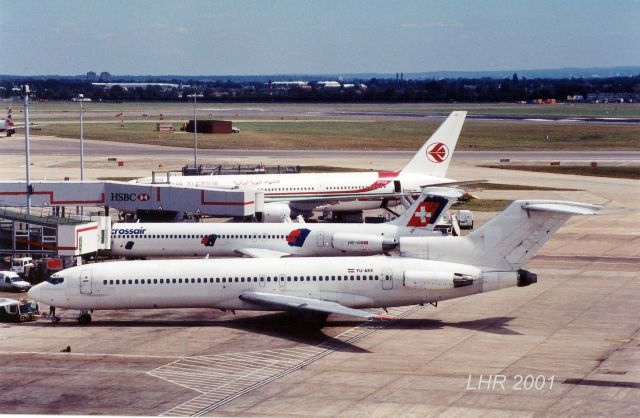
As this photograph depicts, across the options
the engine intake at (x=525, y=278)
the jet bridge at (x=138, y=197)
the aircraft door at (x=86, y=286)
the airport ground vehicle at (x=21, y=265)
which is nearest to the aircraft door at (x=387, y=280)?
the engine intake at (x=525, y=278)

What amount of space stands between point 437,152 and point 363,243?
2612 cm

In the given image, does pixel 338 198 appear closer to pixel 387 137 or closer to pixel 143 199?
pixel 143 199

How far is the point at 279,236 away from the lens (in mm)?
61188

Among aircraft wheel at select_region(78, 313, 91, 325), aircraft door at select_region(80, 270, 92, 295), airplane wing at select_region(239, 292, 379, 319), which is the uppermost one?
aircraft door at select_region(80, 270, 92, 295)

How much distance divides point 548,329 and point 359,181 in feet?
124

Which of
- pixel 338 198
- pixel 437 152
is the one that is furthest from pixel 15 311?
pixel 437 152

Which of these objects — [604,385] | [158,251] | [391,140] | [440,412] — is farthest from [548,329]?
[391,140]

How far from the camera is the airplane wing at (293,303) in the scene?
43719 millimetres

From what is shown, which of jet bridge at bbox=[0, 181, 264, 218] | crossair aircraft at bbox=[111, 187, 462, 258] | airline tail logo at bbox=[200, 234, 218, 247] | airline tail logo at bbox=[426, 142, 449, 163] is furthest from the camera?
airline tail logo at bbox=[426, 142, 449, 163]

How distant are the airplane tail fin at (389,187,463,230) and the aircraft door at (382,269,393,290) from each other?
1614 centimetres

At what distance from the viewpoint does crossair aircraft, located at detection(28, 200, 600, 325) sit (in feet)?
149

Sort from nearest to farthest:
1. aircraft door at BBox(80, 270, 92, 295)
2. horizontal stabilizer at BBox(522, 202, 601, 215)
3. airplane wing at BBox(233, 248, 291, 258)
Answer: horizontal stabilizer at BBox(522, 202, 601, 215) < aircraft door at BBox(80, 270, 92, 295) < airplane wing at BBox(233, 248, 291, 258)

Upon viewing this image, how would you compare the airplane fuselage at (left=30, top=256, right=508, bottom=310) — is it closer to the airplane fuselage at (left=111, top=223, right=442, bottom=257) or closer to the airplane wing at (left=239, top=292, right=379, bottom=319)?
the airplane wing at (left=239, top=292, right=379, bottom=319)

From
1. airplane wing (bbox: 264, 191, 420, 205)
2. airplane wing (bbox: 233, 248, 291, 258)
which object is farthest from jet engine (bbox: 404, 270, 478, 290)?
airplane wing (bbox: 264, 191, 420, 205)
